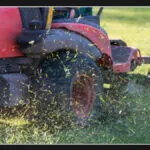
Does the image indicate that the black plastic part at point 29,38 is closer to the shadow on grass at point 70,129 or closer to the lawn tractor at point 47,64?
the lawn tractor at point 47,64

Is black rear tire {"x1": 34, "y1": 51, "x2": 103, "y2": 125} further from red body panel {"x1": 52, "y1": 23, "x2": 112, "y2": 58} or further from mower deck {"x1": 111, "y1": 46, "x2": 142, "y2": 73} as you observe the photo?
mower deck {"x1": 111, "y1": 46, "x2": 142, "y2": 73}

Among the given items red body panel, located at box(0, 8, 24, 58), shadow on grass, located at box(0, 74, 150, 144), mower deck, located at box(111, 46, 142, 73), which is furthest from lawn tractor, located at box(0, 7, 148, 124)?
mower deck, located at box(111, 46, 142, 73)

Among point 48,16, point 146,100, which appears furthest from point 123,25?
point 48,16

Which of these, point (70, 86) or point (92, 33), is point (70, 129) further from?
point (92, 33)

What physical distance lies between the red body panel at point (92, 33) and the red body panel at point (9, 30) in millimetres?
398

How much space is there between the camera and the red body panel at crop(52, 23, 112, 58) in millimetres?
5578

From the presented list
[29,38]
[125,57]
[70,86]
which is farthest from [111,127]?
[125,57]

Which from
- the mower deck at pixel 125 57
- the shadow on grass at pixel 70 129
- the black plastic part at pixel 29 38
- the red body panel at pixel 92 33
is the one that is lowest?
the mower deck at pixel 125 57

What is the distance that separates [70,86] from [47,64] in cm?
25

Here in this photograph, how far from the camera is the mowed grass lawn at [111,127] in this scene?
504cm

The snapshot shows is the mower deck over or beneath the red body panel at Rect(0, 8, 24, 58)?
beneath

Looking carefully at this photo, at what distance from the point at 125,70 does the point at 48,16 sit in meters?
1.37

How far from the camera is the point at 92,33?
5836 mm

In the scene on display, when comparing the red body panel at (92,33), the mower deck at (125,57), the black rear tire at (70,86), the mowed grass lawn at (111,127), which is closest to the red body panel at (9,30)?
the black rear tire at (70,86)
